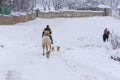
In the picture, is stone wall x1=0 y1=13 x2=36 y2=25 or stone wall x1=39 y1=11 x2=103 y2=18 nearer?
stone wall x1=0 y1=13 x2=36 y2=25

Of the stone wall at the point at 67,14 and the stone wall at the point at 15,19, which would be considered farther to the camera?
the stone wall at the point at 67,14

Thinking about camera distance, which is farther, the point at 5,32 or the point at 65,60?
the point at 5,32

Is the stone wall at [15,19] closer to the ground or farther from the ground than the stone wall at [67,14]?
farther from the ground

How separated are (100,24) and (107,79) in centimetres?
4276

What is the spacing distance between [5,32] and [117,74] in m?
20.6

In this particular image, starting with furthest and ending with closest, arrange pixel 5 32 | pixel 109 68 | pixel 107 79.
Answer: pixel 5 32 < pixel 109 68 < pixel 107 79

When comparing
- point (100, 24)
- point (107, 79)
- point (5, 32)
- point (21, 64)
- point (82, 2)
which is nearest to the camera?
point (107, 79)

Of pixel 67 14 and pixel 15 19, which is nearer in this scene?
pixel 15 19

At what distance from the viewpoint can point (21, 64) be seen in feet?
57.9

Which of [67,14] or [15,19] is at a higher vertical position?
[15,19]

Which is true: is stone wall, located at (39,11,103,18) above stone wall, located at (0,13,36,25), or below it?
below

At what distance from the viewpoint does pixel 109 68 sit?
16016 mm

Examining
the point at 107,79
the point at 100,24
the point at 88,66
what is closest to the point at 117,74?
the point at 107,79

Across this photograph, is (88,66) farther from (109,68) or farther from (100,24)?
(100,24)
